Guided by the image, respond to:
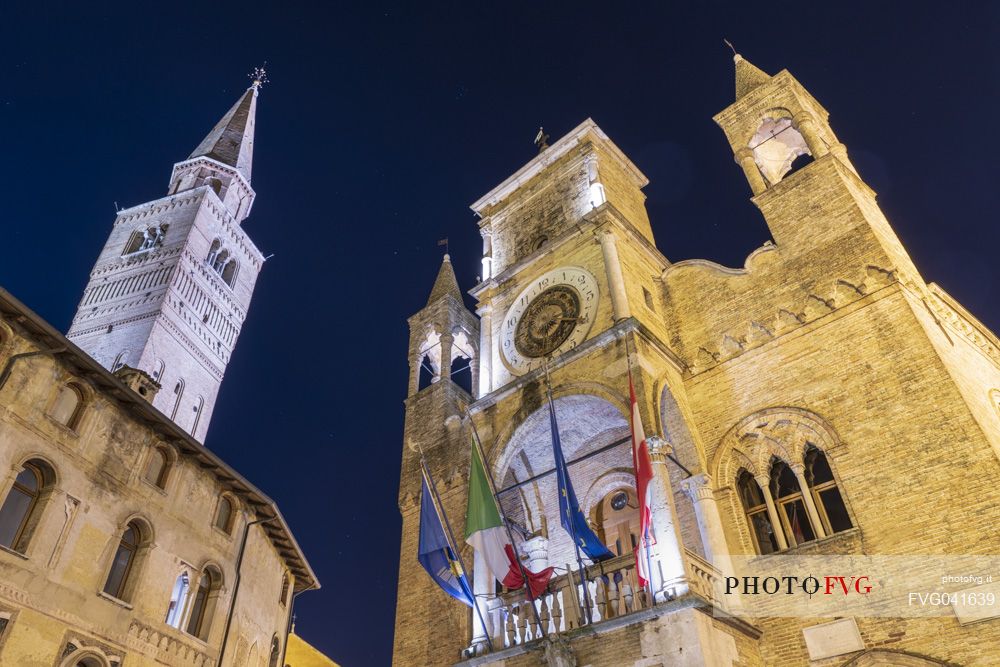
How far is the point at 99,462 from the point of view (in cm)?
1346

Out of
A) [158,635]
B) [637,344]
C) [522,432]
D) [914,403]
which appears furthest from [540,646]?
[158,635]

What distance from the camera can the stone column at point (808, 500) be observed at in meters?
11.2

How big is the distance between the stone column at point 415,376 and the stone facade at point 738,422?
2.67ft

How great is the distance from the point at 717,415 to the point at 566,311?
396 centimetres

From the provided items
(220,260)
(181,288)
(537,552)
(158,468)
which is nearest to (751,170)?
(537,552)

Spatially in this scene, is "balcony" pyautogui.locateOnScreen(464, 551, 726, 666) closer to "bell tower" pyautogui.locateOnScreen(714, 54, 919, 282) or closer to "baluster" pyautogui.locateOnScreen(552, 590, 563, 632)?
"baluster" pyautogui.locateOnScreen(552, 590, 563, 632)

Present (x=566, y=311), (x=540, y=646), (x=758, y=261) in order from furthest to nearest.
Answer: (x=566, y=311), (x=758, y=261), (x=540, y=646)

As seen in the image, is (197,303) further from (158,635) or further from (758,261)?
(758,261)

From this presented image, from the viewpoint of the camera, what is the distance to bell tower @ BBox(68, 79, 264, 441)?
117 feet

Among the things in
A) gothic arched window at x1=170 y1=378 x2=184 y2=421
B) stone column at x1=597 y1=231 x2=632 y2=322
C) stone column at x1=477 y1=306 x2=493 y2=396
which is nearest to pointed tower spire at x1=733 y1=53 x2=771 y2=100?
stone column at x1=597 y1=231 x2=632 y2=322

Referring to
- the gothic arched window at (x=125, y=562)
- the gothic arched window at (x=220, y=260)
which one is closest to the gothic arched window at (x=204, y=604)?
the gothic arched window at (x=125, y=562)

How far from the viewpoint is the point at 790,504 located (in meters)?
11.9

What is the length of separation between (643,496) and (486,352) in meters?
6.73

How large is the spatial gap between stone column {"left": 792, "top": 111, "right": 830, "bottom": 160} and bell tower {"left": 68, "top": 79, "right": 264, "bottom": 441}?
27.5m
